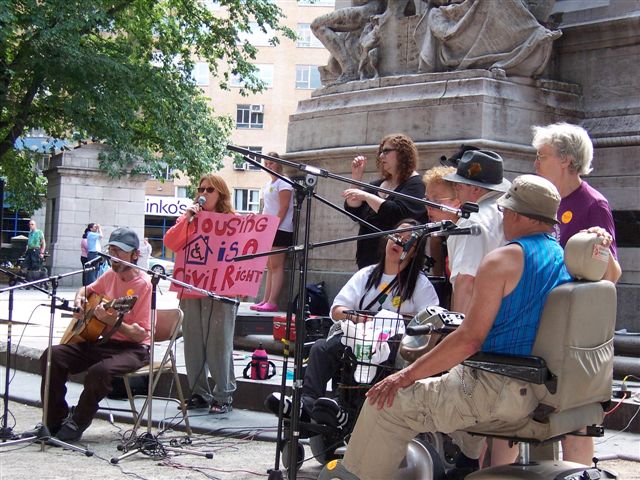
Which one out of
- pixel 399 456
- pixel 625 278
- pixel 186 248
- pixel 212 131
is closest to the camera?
pixel 399 456

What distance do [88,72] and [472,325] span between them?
1910 centimetres

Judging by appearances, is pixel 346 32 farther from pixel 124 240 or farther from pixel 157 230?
pixel 157 230

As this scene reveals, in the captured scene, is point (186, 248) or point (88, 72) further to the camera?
point (88, 72)

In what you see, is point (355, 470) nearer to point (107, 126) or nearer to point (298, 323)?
point (298, 323)

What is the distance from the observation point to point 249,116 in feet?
195

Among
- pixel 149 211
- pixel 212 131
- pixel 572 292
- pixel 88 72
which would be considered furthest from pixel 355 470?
pixel 149 211

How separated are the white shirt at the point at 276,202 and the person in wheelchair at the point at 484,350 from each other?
269 inches

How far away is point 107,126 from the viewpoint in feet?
75.3

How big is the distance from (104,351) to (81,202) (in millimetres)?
26053

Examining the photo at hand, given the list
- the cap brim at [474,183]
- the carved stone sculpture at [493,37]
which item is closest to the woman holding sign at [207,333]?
the cap brim at [474,183]

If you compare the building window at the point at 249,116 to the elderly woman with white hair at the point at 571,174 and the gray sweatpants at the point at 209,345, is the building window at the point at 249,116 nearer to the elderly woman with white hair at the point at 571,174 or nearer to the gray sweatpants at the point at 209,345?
the gray sweatpants at the point at 209,345

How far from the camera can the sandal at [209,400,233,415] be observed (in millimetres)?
8430

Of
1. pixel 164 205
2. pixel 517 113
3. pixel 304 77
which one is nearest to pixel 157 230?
pixel 164 205

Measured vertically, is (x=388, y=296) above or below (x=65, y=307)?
above
